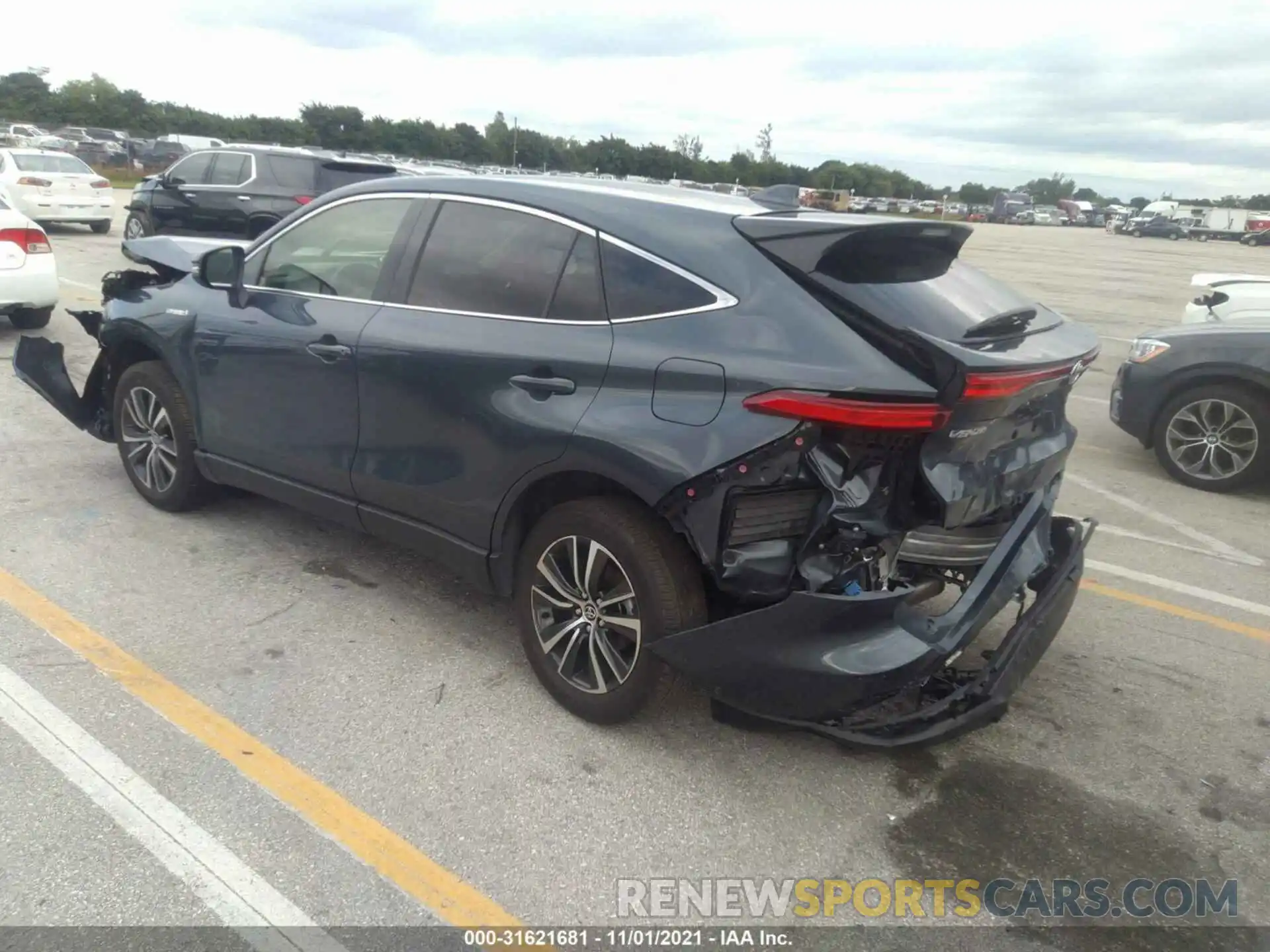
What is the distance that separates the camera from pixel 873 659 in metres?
2.94

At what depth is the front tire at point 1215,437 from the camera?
657 cm

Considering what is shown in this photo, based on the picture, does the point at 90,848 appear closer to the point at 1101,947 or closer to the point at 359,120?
the point at 1101,947

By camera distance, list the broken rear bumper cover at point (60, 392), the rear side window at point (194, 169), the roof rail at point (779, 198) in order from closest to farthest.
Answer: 1. the roof rail at point (779, 198)
2. the broken rear bumper cover at point (60, 392)
3. the rear side window at point (194, 169)

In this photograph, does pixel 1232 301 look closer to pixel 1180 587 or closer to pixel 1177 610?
pixel 1180 587

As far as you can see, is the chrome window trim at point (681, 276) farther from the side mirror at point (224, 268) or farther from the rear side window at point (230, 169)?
the rear side window at point (230, 169)

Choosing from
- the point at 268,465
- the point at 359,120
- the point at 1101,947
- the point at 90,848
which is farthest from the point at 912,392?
the point at 359,120

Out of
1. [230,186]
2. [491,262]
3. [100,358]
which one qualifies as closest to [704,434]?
[491,262]

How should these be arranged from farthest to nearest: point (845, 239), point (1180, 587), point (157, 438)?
point (157, 438), point (1180, 587), point (845, 239)

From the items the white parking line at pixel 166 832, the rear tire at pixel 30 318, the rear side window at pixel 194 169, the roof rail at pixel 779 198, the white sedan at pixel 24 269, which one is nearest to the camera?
the white parking line at pixel 166 832

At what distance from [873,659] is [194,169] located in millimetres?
14802

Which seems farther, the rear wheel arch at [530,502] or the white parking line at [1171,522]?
the white parking line at [1171,522]

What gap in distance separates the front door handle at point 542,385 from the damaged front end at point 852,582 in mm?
586

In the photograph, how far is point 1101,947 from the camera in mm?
2688

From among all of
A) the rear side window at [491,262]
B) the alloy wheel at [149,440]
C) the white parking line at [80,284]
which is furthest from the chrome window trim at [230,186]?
the rear side window at [491,262]
